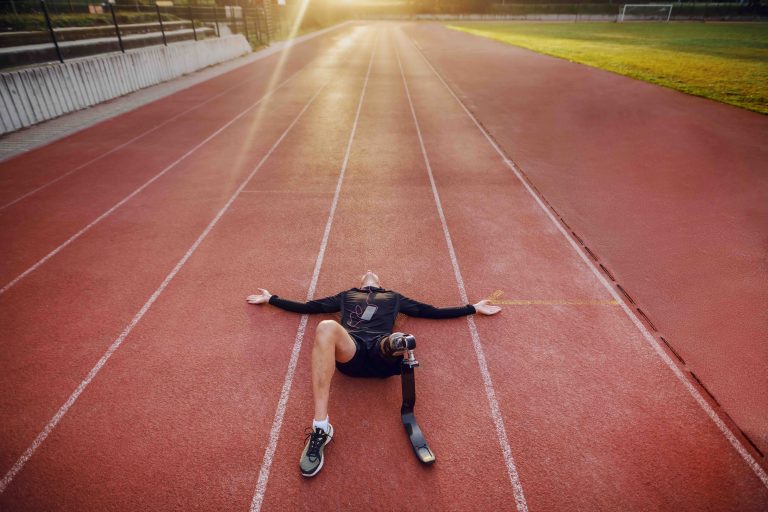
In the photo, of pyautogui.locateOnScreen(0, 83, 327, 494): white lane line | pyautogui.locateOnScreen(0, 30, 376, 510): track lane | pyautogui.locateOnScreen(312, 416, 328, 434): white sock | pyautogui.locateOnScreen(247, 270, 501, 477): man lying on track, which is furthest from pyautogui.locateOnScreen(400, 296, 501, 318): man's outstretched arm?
pyautogui.locateOnScreen(0, 83, 327, 494): white lane line

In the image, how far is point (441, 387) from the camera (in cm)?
385

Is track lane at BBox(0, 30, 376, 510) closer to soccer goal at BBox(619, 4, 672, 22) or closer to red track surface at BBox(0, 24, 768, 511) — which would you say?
red track surface at BBox(0, 24, 768, 511)

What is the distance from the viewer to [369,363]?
3.71 m

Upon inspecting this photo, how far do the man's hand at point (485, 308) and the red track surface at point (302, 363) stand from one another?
Answer: 0.14 m

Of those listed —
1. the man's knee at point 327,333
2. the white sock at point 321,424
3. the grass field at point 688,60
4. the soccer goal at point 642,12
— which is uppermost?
the soccer goal at point 642,12

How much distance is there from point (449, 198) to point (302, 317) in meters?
3.98

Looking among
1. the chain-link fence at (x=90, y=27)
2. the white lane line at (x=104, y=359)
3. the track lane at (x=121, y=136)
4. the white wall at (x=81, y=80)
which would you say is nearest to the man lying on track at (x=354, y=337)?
the white lane line at (x=104, y=359)

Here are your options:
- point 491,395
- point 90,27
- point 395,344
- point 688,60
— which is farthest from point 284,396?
point 688,60

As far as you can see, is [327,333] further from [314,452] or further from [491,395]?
[491,395]

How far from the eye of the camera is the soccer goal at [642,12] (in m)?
53.5

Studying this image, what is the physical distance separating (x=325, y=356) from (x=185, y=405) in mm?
1488

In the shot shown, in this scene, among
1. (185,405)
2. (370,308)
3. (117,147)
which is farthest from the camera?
(117,147)

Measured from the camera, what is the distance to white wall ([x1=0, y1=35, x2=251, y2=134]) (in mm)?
10367

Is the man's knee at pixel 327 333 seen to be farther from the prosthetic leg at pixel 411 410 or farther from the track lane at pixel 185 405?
the track lane at pixel 185 405
